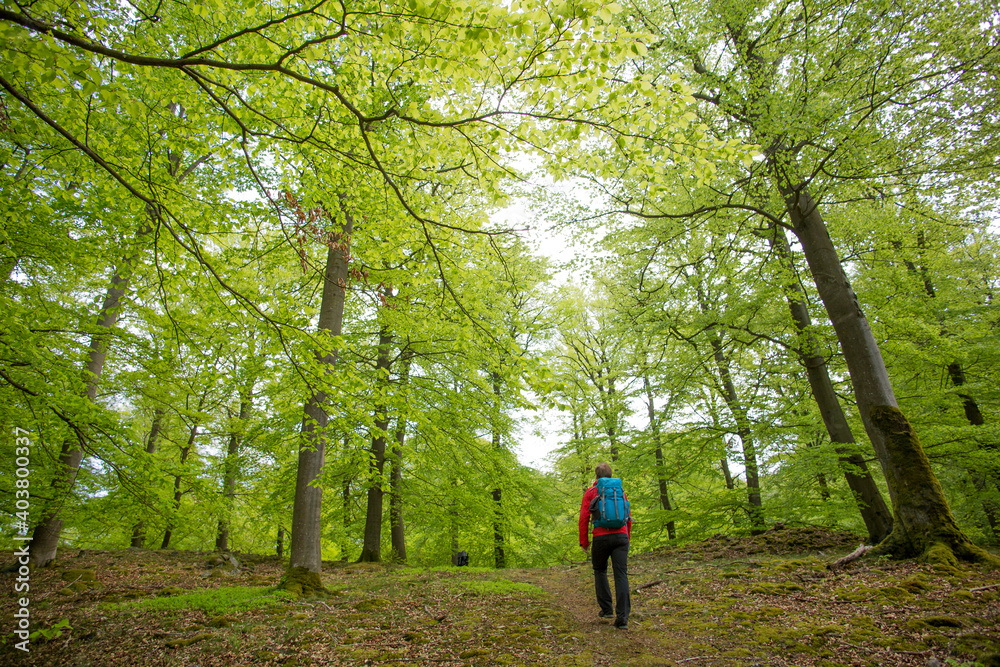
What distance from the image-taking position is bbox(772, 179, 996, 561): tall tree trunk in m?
4.69

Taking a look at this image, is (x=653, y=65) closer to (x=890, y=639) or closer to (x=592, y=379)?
(x=890, y=639)

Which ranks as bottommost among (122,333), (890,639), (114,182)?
(890,639)

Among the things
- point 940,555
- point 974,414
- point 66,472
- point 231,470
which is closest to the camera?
point 940,555

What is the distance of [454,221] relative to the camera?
5074mm

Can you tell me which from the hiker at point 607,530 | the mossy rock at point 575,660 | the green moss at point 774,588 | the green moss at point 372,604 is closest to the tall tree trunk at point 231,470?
the green moss at point 372,604

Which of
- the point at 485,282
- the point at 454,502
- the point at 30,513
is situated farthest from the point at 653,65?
the point at 30,513

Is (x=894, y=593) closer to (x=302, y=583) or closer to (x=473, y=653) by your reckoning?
(x=473, y=653)

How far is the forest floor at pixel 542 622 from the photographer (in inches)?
116

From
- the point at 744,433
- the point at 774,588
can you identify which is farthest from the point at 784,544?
the point at 774,588

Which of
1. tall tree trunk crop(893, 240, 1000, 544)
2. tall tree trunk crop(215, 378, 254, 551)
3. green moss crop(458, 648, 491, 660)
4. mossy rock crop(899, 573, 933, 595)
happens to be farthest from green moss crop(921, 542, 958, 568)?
tall tree trunk crop(215, 378, 254, 551)

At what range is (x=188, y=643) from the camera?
3557 millimetres

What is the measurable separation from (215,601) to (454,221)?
5.24 m

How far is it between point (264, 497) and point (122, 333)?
7.79 metres

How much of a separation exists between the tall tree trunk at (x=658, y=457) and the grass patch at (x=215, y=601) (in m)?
7.25
